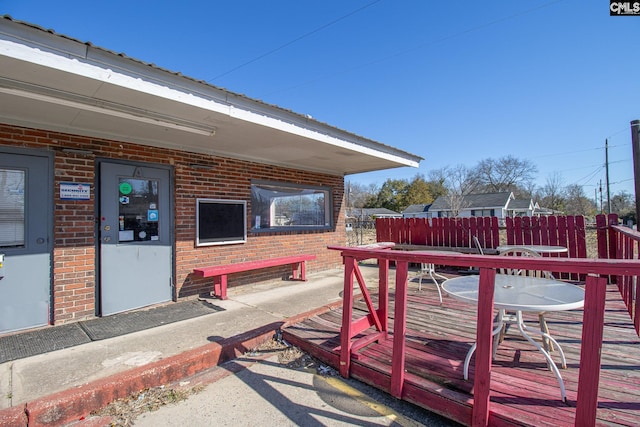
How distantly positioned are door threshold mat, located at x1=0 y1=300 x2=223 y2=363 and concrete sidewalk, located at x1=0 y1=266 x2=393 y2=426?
0.16 meters

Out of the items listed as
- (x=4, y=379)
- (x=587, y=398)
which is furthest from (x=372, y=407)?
(x=4, y=379)

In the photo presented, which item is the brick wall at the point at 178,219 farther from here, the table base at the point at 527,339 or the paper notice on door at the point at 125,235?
the table base at the point at 527,339

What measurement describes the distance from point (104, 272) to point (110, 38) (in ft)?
27.8

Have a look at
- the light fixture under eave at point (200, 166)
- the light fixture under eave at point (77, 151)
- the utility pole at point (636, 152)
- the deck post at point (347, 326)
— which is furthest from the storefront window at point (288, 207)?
the utility pole at point (636, 152)

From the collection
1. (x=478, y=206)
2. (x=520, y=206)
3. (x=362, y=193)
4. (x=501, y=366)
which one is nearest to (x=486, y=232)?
(x=501, y=366)

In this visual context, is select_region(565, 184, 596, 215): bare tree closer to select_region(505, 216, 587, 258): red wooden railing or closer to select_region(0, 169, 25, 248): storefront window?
select_region(505, 216, 587, 258): red wooden railing

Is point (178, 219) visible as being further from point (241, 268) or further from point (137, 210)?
point (241, 268)

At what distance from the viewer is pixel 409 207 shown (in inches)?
2046

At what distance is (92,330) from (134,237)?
4.37ft

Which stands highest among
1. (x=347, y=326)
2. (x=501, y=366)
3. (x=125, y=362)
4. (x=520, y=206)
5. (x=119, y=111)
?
(x=520, y=206)

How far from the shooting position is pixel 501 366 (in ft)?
8.59

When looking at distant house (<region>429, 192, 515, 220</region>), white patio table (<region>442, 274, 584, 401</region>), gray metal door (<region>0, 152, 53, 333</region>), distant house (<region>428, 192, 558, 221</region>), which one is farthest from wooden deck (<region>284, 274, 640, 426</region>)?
distant house (<region>428, 192, 558, 221</region>)

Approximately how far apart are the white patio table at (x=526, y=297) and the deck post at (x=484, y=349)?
176 mm

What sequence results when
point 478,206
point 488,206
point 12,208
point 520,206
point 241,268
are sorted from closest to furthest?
point 12,208, point 241,268, point 488,206, point 520,206, point 478,206
